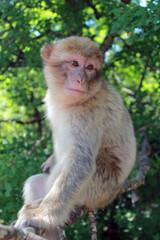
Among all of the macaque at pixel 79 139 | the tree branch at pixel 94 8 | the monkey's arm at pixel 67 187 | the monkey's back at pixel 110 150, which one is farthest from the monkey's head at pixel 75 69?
the tree branch at pixel 94 8

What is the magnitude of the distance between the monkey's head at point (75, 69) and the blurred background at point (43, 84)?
0.47m

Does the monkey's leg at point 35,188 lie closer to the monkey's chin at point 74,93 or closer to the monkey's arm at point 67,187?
the monkey's arm at point 67,187

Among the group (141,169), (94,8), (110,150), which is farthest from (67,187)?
(94,8)

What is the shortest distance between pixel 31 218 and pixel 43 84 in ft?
10.2

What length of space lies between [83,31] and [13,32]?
4.36 ft

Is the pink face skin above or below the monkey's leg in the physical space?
above

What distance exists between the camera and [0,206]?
408 cm

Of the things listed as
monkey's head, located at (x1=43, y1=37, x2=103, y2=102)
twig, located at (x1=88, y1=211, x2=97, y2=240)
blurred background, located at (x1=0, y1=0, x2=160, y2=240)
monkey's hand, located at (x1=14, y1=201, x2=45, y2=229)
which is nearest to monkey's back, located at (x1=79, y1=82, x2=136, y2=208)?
twig, located at (x1=88, y1=211, x2=97, y2=240)

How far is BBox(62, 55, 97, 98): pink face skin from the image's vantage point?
11.5 ft

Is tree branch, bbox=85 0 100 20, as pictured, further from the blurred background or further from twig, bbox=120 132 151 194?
twig, bbox=120 132 151 194

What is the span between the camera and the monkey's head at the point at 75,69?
3535mm

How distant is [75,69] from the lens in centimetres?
362

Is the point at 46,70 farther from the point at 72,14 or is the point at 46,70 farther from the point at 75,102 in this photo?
the point at 72,14

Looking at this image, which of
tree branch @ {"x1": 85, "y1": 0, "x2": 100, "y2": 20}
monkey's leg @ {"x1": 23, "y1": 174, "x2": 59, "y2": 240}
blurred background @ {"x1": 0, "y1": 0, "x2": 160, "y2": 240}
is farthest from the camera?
tree branch @ {"x1": 85, "y1": 0, "x2": 100, "y2": 20}
